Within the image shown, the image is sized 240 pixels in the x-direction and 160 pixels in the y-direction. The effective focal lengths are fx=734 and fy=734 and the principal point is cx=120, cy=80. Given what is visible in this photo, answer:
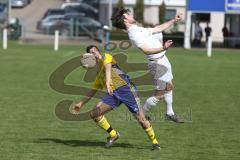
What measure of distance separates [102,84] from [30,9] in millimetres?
72621

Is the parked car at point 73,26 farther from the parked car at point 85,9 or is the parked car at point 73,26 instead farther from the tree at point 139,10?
the parked car at point 85,9

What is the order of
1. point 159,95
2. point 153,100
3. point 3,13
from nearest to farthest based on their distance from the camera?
1. point 153,100
2. point 159,95
3. point 3,13

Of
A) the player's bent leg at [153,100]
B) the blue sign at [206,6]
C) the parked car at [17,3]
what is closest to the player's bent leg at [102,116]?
the player's bent leg at [153,100]

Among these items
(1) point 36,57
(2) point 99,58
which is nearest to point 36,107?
(2) point 99,58

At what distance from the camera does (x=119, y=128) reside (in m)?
13.1

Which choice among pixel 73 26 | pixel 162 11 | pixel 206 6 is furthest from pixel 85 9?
pixel 206 6

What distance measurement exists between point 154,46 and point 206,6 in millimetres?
35964

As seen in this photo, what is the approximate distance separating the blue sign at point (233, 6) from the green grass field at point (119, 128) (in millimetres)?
23988

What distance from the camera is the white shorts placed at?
492 inches

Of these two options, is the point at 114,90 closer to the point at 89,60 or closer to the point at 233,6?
the point at 89,60

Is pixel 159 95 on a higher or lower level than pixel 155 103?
higher

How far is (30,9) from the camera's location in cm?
8238

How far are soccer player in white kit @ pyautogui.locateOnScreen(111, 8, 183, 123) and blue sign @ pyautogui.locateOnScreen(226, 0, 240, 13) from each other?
34.4 metres

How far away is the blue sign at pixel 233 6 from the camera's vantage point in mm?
46812
